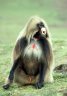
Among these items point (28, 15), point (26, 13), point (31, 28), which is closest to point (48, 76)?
point (31, 28)

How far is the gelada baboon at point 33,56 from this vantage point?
9.79 m

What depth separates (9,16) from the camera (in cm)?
2881

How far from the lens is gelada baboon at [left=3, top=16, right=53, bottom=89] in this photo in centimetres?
979

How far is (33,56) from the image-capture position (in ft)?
32.3

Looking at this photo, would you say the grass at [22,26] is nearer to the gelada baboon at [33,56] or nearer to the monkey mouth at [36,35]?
the gelada baboon at [33,56]

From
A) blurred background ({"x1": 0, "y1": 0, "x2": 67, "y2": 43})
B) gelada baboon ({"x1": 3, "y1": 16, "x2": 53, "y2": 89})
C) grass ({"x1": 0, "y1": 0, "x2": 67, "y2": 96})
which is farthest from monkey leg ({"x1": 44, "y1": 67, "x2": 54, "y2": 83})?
blurred background ({"x1": 0, "y1": 0, "x2": 67, "y2": 43})

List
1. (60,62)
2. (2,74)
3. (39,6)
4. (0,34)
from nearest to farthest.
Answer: (2,74) → (60,62) → (0,34) → (39,6)

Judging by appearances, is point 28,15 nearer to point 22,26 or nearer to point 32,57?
point 22,26

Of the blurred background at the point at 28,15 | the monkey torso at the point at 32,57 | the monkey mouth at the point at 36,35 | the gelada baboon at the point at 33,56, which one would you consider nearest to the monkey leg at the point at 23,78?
the gelada baboon at the point at 33,56

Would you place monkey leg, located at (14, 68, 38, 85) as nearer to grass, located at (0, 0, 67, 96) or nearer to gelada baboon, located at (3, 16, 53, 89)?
gelada baboon, located at (3, 16, 53, 89)

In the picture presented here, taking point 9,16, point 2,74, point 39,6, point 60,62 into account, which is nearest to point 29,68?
point 2,74

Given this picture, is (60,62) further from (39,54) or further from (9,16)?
(9,16)

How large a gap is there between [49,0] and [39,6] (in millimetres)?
2126

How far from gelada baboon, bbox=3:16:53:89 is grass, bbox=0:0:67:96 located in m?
0.18
